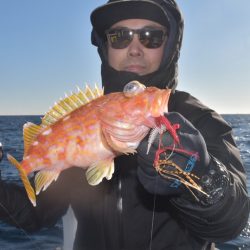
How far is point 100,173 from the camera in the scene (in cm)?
306

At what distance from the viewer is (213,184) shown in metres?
2.79

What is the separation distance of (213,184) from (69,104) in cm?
154

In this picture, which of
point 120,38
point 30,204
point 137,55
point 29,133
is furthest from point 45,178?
point 120,38

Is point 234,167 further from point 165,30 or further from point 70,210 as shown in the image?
point 70,210

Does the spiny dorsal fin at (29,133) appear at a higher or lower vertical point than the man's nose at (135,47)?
lower

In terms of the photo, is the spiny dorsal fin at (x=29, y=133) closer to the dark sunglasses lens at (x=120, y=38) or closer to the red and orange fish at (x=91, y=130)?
the red and orange fish at (x=91, y=130)

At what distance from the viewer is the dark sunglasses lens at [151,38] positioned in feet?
14.8

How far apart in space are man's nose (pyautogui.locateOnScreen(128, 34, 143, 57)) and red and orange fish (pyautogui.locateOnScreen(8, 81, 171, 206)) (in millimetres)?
1390

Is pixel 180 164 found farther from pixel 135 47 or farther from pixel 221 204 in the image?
pixel 135 47

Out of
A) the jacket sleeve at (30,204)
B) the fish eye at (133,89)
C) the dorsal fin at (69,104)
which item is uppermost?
the fish eye at (133,89)

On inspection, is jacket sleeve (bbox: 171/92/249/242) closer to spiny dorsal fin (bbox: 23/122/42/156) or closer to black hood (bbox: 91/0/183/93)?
black hood (bbox: 91/0/183/93)

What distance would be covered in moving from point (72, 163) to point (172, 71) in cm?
237

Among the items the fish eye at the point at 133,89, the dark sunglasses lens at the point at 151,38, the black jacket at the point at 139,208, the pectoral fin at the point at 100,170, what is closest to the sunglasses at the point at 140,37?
the dark sunglasses lens at the point at 151,38

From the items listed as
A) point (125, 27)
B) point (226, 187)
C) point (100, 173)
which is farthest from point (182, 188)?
point (125, 27)
